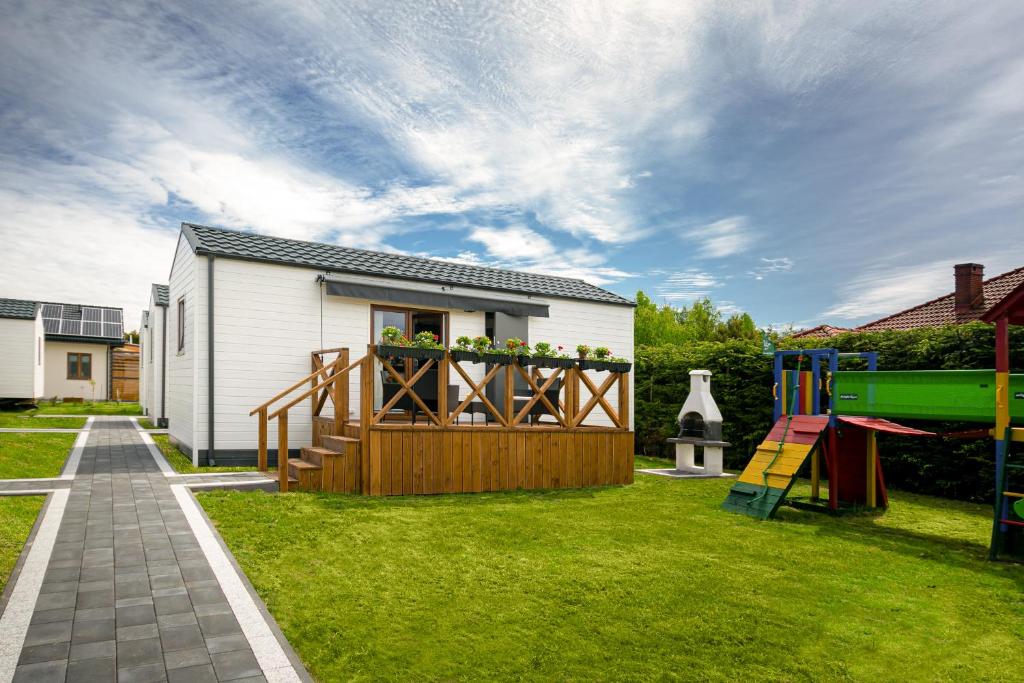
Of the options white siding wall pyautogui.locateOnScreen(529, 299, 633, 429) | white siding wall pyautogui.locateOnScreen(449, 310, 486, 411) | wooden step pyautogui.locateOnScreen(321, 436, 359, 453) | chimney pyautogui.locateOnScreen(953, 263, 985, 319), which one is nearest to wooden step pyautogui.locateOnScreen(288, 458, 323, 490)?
wooden step pyautogui.locateOnScreen(321, 436, 359, 453)

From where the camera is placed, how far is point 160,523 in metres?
5.49

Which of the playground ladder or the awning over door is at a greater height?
the awning over door

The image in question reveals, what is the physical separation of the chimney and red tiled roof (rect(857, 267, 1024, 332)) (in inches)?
3.9

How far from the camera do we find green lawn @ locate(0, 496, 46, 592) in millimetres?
4219

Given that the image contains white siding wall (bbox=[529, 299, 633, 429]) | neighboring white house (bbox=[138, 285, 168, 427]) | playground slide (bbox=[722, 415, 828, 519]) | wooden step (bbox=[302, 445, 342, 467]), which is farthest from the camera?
neighboring white house (bbox=[138, 285, 168, 427])

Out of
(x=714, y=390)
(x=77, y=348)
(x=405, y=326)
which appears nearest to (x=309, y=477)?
(x=405, y=326)

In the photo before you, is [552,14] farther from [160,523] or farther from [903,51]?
[160,523]

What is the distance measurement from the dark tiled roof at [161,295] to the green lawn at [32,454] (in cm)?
537

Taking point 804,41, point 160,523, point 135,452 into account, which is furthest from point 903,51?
point 135,452

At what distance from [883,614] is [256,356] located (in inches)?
348

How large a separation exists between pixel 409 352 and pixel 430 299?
140 inches

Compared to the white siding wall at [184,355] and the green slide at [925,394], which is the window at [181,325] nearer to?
the white siding wall at [184,355]

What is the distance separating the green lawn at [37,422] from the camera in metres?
13.7

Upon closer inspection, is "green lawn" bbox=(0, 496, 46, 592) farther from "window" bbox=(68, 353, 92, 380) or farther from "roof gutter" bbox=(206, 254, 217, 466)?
"window" bbox=(68, 353, 92, 380)
